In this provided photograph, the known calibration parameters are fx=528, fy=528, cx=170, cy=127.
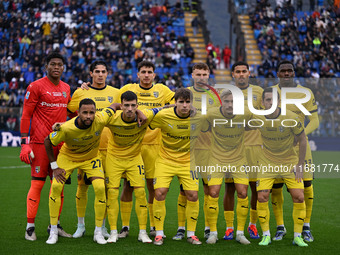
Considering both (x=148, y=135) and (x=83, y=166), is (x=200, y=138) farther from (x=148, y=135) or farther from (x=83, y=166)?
(x=83, y=166)

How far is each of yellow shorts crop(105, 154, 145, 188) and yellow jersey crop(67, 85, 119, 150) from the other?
0.56 metres

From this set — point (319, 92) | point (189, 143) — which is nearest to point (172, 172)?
point (189, 143)

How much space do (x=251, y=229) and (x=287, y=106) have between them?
6.31 ft

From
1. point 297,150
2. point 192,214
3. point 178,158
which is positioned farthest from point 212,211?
point 297,150

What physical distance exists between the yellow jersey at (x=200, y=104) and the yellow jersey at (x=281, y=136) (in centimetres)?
80

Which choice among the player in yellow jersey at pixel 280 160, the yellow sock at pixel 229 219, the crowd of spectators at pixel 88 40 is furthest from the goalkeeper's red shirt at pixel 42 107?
the crowd of spectators at pixel 88 40

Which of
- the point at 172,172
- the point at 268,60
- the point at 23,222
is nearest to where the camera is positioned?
the point at 172,172

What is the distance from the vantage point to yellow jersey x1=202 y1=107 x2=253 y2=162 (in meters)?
7.58

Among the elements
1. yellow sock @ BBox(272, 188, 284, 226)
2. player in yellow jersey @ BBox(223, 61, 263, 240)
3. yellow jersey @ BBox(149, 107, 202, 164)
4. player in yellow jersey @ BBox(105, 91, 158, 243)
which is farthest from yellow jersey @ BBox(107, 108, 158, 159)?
yellow sock @ BBox(272, 188, 284, 226)

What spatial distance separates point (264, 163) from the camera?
7.54 meters

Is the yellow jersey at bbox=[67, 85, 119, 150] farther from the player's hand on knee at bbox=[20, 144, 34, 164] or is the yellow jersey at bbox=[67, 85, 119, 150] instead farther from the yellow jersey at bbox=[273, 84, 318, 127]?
the yellow jersey at bbox=[273, 84, 318, 127]

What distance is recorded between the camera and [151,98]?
8328mm

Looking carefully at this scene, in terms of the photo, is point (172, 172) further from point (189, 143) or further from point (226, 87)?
point (226, 87)

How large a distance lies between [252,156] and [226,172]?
0.59 m
